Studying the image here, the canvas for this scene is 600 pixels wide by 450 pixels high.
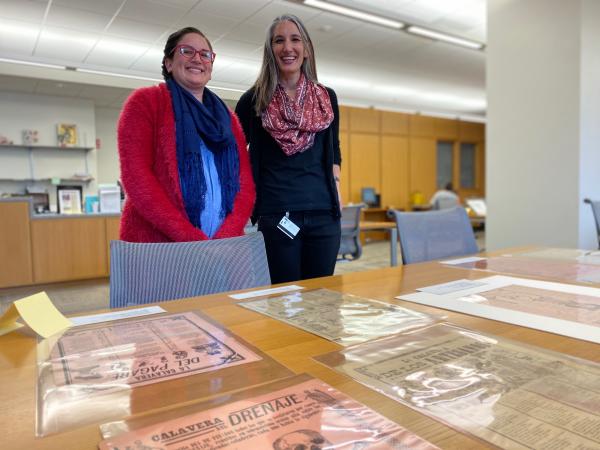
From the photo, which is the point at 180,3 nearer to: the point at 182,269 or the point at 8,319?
the point at 182,269

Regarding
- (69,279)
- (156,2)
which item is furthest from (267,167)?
(69,279)

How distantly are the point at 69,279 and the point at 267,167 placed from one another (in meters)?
4.02

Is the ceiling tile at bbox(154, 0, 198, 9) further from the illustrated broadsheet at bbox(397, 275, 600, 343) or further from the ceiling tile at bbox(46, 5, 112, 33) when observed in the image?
the illustrated broadsheet at bbox(397, 275, 600, 343)

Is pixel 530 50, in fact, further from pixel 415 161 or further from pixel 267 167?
pixel 415 161

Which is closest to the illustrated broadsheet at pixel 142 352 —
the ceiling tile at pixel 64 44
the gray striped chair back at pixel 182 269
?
the gray striped chair back at pixel 182 269

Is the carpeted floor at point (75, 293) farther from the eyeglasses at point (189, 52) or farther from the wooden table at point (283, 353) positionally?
the wooden table at point (283, 353)

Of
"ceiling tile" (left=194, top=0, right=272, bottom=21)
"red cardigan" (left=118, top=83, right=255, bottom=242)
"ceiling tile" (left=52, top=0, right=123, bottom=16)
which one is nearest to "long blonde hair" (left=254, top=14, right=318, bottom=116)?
"red cardigan" (left=118, top=83, right=255, bottom=242)

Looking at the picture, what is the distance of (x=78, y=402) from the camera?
463 millimetres

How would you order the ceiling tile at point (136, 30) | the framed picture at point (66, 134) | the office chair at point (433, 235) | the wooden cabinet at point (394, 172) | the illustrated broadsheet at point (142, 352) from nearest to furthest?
1. the illustrated broadsheet at point (142, 352)
2. the office chair at point (433, 235)
3. the ceiling tile at point (136, 30)
4. the framed picture at point (66, 134)
5. the wooden cabinet at point (394, 172)

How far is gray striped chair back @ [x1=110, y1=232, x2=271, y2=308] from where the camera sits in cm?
102

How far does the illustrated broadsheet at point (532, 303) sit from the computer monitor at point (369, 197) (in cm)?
772

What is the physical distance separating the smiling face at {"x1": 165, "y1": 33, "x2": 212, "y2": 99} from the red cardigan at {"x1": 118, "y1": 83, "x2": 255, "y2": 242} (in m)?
0.08

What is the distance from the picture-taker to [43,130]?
736 centimetres

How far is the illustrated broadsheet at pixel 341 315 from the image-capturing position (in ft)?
2.22
